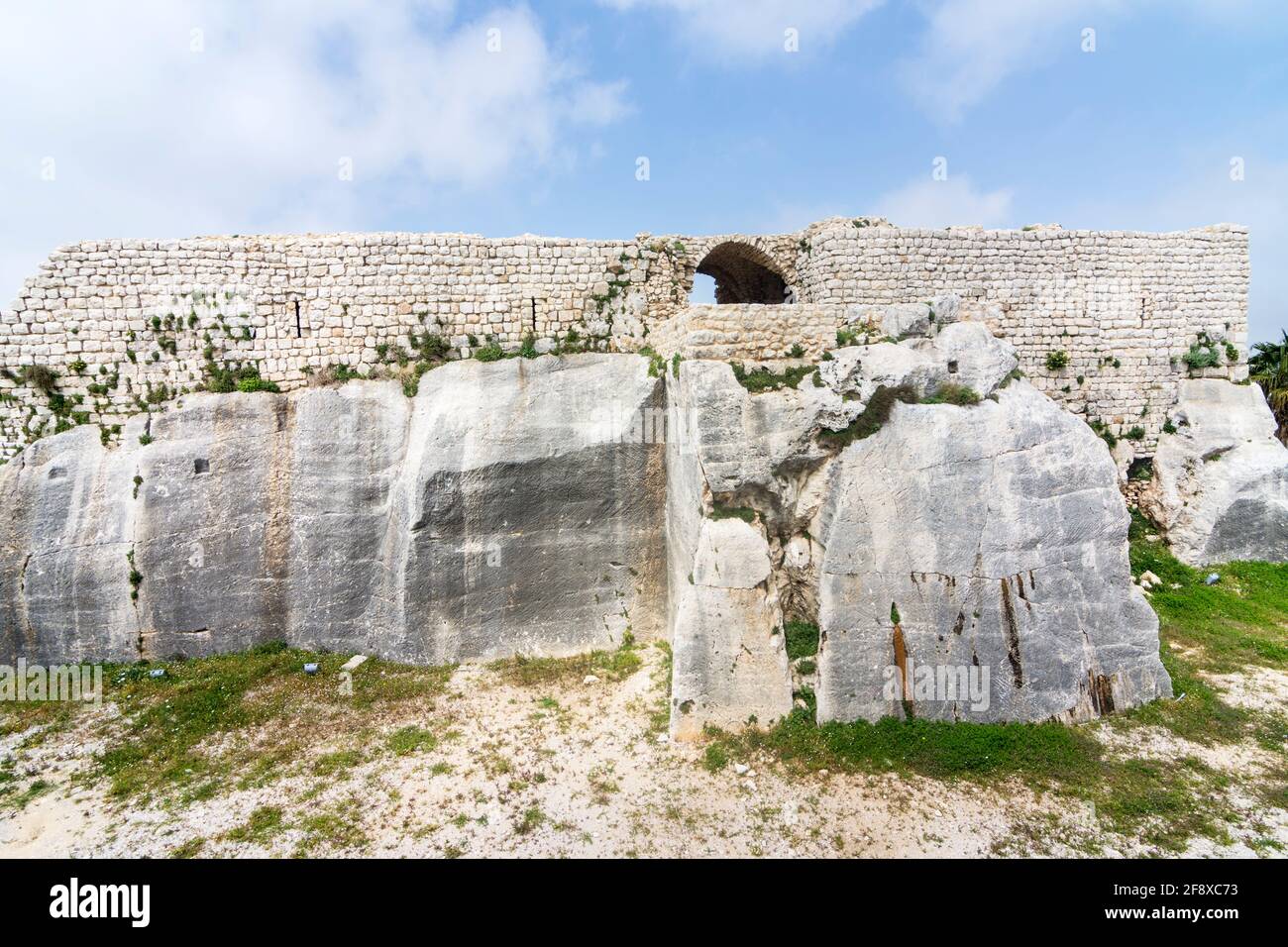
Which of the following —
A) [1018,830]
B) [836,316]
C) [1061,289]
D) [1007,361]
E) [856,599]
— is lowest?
[1018,830]

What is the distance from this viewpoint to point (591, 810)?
6.27 meters

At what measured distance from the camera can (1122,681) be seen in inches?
307

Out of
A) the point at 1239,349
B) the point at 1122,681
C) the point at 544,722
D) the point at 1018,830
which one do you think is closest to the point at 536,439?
the point at 544,722

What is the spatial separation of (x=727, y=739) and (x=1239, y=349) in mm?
13163

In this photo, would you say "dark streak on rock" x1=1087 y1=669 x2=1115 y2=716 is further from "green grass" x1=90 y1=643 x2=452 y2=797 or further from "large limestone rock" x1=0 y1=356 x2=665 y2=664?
"green grass" x1=90 y1=643 x2=452 y2=797

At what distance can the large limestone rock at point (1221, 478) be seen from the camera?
1156 centimetres

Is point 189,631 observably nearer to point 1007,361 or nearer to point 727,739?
point 727,739

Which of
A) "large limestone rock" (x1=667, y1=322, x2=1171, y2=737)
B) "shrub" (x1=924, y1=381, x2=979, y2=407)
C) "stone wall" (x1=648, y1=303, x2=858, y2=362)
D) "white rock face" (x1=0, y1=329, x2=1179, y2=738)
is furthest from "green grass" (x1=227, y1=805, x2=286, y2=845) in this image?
"shrub" (x1=924, y1=381, x2=979, y2=407)

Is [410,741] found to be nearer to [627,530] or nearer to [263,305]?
[627,530]

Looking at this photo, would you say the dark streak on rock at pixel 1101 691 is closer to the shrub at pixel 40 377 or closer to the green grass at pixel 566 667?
the green grass at pixel 566 667

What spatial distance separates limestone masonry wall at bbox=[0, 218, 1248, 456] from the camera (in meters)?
9.81

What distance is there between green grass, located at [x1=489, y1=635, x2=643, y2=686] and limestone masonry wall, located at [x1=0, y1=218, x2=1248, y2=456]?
488 centimetres

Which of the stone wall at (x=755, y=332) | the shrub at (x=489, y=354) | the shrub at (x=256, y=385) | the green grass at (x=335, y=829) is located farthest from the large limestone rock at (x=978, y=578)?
the shrub at (x=256, y=385)
